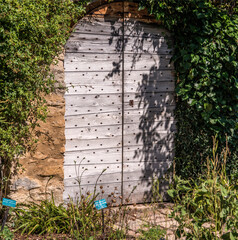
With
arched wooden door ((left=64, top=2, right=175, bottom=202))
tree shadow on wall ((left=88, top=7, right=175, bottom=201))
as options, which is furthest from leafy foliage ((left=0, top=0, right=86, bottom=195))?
tree shadow on wall ((left=88, top=7, right=175, bottom=201))

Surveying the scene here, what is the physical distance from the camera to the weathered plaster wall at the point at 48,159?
3867 millimetres

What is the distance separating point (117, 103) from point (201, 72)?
1284 mm

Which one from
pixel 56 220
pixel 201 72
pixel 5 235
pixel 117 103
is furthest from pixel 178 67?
pixel 5 235

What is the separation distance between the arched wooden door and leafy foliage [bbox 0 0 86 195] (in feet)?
1.38

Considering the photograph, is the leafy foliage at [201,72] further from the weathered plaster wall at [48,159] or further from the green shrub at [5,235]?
the green shrub at [5,235]

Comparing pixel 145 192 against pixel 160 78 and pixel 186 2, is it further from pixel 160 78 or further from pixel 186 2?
pixel 186 2

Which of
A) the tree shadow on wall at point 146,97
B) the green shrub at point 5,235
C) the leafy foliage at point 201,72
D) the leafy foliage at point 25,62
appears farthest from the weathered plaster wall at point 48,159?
the leafy foliage at point 201,72

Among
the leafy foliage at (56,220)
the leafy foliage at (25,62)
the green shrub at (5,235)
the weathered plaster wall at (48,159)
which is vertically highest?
the leafy foliage at (25,62)

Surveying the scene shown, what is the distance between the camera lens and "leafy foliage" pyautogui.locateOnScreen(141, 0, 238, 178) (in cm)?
448

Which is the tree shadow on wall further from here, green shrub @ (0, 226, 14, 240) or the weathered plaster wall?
green shrub @ (0, 226, 14, 240)

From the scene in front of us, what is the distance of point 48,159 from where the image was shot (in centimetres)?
400

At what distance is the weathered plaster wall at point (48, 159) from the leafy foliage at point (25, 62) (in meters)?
0.12

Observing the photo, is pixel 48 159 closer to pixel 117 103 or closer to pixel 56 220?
pixel 56 220

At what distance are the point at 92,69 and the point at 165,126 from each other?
1.40 meters
